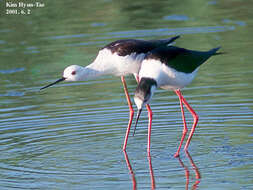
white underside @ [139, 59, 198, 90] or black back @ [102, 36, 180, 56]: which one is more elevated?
black back @ [102, 36, 180, 56]

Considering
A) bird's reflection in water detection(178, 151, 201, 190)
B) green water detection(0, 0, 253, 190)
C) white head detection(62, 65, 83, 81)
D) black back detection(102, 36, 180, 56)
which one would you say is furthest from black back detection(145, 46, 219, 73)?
white head detection(62, 65, 83, 81)

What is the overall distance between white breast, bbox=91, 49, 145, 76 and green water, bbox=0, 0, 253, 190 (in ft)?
2.91

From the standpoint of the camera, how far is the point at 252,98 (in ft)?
33.6

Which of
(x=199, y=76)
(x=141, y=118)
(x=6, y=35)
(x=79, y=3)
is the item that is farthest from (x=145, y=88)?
(x=79, y=3)

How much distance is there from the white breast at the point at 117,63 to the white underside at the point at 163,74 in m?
0.63

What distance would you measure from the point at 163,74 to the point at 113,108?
7.50 feet

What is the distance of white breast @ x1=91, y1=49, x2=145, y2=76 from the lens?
30.2 ft

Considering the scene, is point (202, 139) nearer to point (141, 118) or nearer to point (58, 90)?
point (141, 118)

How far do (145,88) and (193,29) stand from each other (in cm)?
769

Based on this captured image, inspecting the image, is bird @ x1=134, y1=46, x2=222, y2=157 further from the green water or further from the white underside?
the green water

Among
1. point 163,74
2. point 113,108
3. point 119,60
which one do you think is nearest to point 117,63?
point 119,60

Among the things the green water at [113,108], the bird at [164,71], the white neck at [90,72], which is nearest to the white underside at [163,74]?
the bird at [164,71]

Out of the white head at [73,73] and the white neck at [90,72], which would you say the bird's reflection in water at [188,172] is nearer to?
the white neck at [90,72]

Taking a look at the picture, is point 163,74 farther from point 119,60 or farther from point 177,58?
point 119,60
